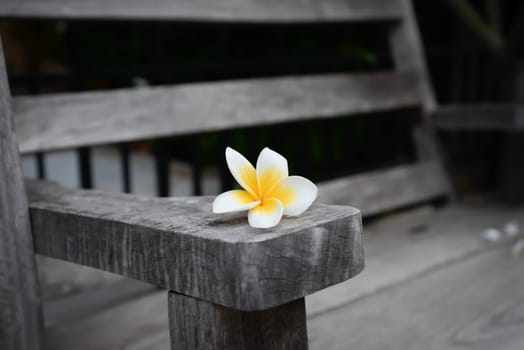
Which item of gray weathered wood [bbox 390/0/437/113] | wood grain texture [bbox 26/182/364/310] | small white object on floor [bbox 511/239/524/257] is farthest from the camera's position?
gray weathered wood [bbox 390/0/437/113]

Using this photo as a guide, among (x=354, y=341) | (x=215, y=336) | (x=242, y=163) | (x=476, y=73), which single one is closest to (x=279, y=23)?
(x=354, y=341)

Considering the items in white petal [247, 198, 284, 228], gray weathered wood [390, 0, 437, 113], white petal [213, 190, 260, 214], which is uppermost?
gray weathered wood [390, 0, 437, 113]

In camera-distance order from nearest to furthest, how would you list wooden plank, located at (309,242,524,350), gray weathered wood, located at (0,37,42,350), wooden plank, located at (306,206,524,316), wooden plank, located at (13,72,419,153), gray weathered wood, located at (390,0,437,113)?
gray weathered wood, located at (0,37,42,350), wooden plank, located at (309,242,524,350), wooden plank, located at (13,72,419,153), wooden plank, located at (306,206,524,316), gray weathered wood, located at (390,0,437,113)

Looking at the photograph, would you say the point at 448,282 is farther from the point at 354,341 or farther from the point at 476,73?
the point at 476,73

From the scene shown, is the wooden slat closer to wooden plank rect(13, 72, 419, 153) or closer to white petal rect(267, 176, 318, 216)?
wooden plank rect(13, 72, 419, 153)

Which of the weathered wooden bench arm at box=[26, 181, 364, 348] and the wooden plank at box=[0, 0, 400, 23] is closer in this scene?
the weathered wooden bench arm at box=[26, 181, 364, 348]

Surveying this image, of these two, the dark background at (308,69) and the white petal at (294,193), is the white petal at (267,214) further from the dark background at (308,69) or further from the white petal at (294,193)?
the dark background at (308,69)

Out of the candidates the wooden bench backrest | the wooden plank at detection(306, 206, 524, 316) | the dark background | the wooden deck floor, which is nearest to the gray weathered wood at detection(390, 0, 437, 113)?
the wooden bench backrest
